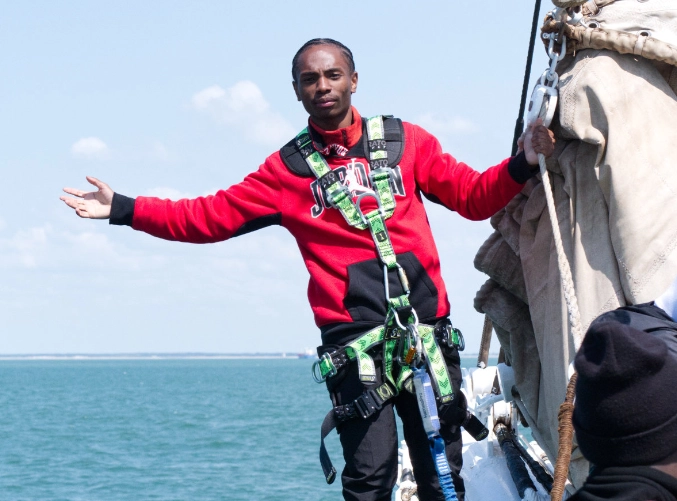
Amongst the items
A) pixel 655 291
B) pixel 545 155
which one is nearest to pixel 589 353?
pixel 655 291

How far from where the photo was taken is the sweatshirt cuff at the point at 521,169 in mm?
3494

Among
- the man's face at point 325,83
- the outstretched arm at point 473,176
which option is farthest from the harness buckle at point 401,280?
the man's face at point 325,83

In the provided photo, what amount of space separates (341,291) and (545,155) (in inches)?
34.0

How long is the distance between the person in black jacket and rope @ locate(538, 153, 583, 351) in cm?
148

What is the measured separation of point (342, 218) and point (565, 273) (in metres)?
0.91

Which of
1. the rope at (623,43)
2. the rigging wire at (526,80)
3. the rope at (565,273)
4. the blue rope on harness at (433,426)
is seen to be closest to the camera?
the rope at (565,273)

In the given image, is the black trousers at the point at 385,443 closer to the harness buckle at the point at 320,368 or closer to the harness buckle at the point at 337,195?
the harness buckle at the point at 320,368

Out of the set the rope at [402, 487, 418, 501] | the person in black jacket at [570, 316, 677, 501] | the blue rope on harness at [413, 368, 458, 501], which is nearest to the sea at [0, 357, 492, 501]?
the rope at [402, 487, 418, 501]

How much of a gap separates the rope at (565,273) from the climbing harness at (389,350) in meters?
0.54

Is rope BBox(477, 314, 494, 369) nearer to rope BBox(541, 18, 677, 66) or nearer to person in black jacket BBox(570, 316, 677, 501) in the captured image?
rope BBox(541, 18, 677, 66)

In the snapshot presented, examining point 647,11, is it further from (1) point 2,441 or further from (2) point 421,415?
(1) point 2,441

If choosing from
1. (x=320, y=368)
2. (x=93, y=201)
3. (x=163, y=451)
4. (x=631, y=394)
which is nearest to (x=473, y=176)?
(x=320, y=368)

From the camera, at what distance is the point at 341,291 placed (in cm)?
365

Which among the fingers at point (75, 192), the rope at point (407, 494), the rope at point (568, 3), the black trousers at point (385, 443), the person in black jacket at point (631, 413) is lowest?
the rope at point (407, 494)
